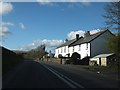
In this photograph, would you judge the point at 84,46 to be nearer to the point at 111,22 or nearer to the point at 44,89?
the point at 111,22

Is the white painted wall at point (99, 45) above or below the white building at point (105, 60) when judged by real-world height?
above

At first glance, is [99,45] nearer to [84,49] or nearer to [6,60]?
[84,49]

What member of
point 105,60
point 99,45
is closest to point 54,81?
point 105,60

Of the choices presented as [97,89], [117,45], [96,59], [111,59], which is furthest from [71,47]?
[97,89]

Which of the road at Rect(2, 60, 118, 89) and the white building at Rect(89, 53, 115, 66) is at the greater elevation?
the white building at Rect(89, 53, 115, 66)

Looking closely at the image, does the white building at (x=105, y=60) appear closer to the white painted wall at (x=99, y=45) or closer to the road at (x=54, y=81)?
the white painted wall at (x=99, y=45)

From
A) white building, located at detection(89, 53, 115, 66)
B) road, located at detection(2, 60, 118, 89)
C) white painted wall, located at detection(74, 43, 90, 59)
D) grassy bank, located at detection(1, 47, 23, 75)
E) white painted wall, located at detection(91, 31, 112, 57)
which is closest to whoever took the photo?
road, located at detection(2, 60, 118, 89)

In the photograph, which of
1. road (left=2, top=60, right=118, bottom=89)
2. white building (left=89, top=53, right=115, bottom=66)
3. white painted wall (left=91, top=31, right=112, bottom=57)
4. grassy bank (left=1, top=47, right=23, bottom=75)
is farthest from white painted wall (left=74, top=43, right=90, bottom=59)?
road (left=2, top=60, right=118, bottom=89)

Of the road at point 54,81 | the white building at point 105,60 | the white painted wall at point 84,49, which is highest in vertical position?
the white painted wall at point 84,49

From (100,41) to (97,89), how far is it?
220 ft

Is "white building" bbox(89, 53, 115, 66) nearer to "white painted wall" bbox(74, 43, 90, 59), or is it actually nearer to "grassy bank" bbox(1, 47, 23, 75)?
"white painted wall" bbox(74, 43, 90, 59)

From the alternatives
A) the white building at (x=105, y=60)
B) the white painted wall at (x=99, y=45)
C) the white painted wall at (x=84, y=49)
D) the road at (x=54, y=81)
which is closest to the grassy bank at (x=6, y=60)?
the road at (x=54, y=81)

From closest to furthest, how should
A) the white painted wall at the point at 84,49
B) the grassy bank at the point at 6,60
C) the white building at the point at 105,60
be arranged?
the grassy bank at the point at 6,60 < the white building at the point at 105,60 < the white painted wall at the point at 84,49

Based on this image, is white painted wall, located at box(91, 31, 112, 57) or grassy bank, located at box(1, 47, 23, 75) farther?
white painted wall, located at box(91, 31, 112, 57)
